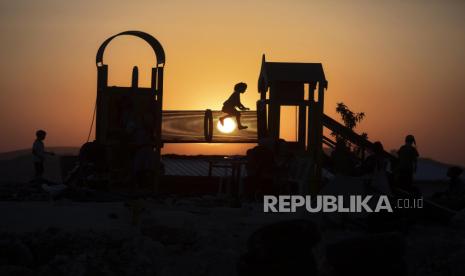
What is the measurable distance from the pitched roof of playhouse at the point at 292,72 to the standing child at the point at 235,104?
0.88 m

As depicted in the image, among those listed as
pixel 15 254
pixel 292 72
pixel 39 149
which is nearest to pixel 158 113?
pixel 39 149

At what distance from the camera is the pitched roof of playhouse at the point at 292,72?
22516 mm

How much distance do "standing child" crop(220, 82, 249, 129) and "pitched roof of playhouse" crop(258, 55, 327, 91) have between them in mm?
882

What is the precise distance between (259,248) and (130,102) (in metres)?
8.79

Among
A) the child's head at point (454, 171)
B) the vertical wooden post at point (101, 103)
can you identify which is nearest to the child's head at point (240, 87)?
the vertical wooden post at point (101, 103)

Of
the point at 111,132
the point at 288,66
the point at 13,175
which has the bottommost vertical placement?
the point at 13,175

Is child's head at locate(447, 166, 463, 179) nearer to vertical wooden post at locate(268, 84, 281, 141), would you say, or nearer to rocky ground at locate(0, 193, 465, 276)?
rocky ground at locate(0, 193, 465, 276)

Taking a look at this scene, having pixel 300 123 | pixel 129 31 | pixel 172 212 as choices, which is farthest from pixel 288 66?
pixel 172 212

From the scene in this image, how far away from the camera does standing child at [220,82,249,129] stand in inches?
860

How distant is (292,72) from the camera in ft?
74.7

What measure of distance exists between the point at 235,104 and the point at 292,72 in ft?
5.62

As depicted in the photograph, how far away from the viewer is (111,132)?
20609 mm

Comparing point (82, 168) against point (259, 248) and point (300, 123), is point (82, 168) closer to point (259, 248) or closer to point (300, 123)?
point (300, 123)

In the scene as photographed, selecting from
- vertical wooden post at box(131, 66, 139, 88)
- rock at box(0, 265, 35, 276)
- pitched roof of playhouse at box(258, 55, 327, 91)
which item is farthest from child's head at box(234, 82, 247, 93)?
rock at box(0, 265, 35, 276)
